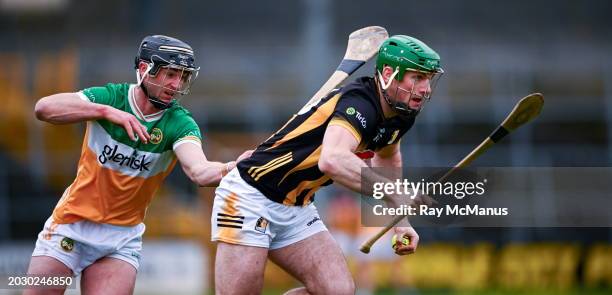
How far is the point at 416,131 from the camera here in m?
16.9

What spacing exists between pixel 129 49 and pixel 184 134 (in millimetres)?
14600

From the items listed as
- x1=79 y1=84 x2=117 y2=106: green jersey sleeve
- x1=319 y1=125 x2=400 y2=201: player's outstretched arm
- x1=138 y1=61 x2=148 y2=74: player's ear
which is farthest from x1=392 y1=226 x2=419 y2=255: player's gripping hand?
x1=79 y1=84 x2=117 y2=106: green jersey sleeve

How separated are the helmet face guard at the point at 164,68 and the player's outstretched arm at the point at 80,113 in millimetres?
246

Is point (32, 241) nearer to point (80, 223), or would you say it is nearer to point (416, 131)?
point (416, 131)

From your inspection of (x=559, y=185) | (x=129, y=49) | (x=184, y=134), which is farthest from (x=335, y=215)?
(x=184, y=134)

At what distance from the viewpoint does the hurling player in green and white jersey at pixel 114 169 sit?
6.40 m

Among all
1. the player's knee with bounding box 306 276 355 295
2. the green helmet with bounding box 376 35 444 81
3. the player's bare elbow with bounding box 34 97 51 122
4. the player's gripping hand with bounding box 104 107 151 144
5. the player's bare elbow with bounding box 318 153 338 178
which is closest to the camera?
the player's bare elbow with bounding box 318 153 338 178

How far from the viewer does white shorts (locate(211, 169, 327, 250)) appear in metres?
6.16

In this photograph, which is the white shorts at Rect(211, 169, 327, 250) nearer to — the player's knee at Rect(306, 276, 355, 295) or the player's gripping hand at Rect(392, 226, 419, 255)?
the player's knee at Rect(306, 276, 355, 295)

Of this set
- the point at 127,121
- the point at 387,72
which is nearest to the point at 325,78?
the point at 127,121

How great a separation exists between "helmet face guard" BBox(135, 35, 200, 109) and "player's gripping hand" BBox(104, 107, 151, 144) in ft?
0.84

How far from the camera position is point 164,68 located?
21.1 ft

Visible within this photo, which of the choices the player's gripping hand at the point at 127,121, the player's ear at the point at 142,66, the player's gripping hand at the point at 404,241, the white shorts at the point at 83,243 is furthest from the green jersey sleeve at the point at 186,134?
the player's gripping hand at the point at 404,241

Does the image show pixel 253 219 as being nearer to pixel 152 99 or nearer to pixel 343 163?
pixel 343 163
